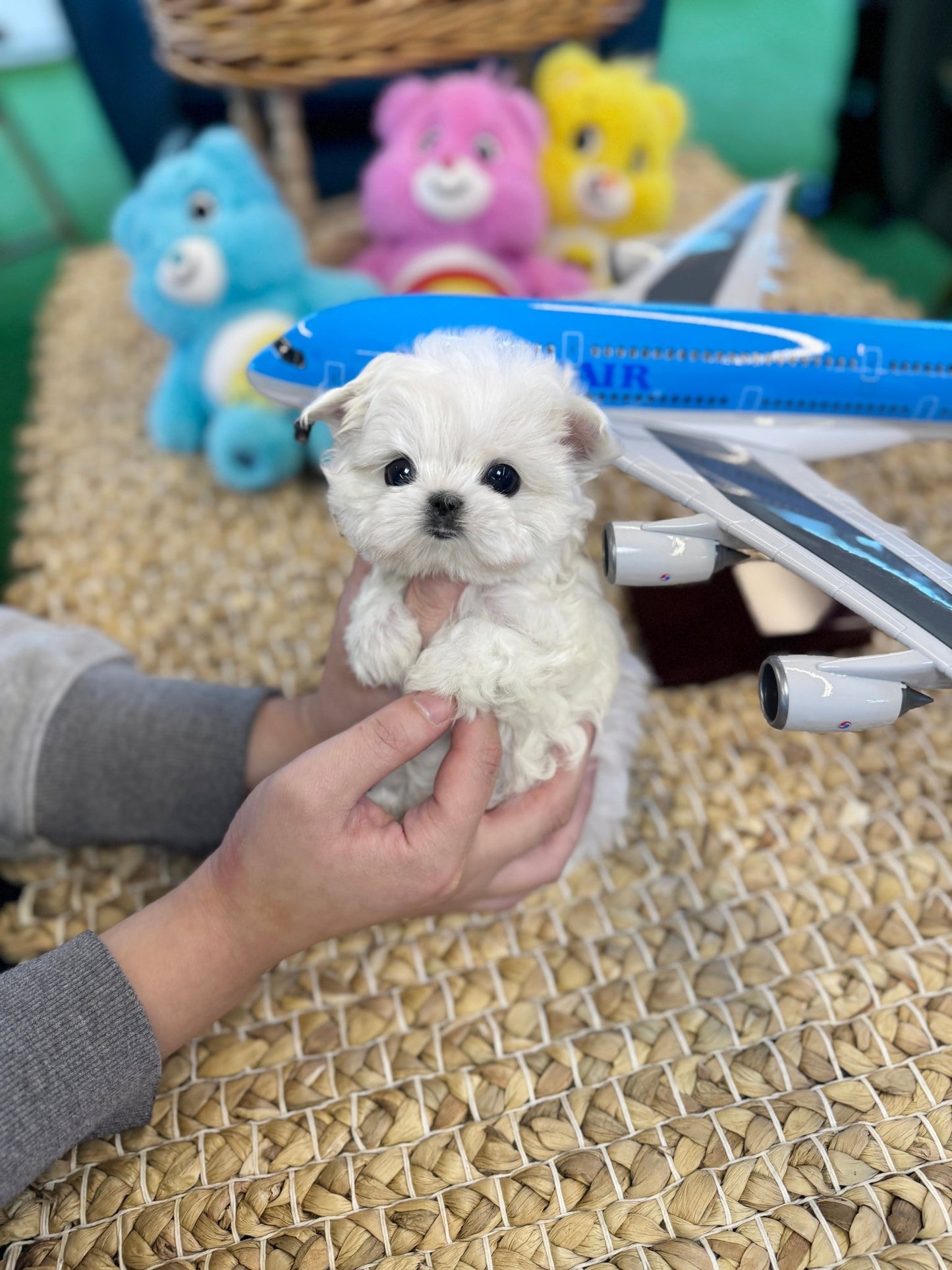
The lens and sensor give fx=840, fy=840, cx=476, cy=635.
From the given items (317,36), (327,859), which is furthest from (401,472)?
(317,36)

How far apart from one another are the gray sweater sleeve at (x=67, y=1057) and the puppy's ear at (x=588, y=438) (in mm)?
533

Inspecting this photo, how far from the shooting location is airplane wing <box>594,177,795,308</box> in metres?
1.16

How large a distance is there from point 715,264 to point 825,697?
2.67ft

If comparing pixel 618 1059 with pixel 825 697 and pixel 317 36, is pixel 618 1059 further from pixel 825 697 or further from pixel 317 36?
pixel 317 36

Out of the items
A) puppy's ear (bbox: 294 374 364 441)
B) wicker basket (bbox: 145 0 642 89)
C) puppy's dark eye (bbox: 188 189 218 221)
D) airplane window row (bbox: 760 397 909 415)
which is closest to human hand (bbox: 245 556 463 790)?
puppy's ear (bbox: 294 374 364 441)

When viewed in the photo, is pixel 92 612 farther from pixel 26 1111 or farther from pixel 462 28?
pixel 462 28

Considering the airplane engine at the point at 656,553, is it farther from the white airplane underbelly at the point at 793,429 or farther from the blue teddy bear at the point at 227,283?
the blue teddy bear at the point at 227,283

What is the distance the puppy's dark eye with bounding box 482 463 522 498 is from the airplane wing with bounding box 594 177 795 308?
62 cm

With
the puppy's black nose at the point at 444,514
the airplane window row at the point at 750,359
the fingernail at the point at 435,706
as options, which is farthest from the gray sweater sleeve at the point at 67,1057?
the airplane window row at the point at 750,359

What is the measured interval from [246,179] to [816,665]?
45.4 inches

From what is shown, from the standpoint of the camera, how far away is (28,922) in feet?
2.89

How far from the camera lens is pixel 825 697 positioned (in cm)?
61

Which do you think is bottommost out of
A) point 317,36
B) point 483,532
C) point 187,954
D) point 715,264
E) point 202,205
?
point 187,954

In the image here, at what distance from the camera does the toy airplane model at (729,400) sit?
703 mm
